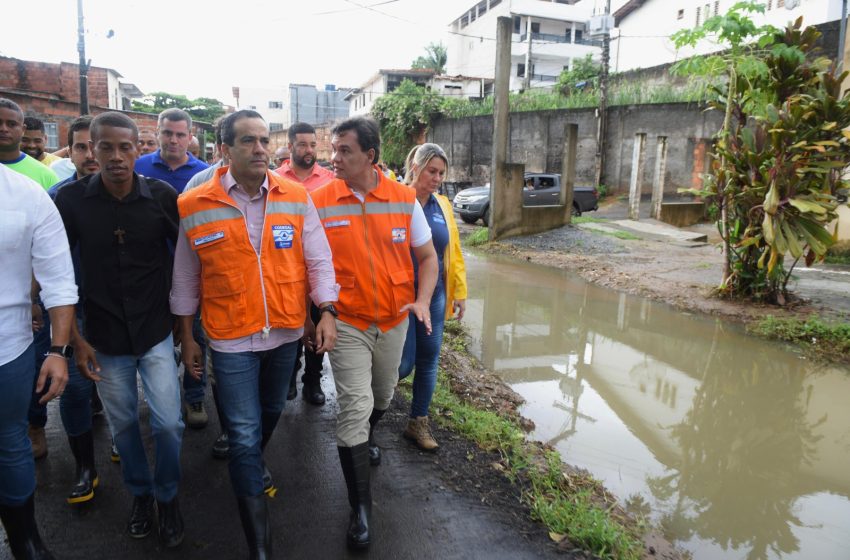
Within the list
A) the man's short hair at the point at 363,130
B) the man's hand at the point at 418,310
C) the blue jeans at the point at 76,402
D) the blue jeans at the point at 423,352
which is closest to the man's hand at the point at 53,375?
the blue jeans at the point at 76,402

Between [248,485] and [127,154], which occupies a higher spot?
[127,154]

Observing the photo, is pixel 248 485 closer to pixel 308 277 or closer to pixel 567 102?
pixel 308 277

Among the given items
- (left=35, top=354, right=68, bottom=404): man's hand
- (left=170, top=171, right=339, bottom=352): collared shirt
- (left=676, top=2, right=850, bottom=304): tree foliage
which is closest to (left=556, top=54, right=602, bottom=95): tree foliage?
(left=676, top=2, right=850, bottom=304): tree foliage

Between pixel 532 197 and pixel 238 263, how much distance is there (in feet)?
51.5

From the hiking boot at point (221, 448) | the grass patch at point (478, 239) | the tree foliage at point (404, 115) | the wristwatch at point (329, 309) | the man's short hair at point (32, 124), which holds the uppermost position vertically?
the tree foliage at point (404, 115)

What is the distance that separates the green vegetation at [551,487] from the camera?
2756mm

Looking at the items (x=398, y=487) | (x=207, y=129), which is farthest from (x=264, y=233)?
(x=207, y=129)

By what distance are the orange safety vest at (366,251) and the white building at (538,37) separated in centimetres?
3812

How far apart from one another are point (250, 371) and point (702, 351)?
516cm

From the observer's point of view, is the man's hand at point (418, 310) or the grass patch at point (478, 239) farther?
the grass patch at point (478, 239)

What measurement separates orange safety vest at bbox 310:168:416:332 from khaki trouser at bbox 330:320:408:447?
6cm

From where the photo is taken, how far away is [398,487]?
10.4 ft

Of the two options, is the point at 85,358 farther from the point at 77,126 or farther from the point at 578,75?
the point at 578,75

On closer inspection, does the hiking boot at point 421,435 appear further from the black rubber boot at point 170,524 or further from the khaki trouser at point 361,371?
the black rubber boot at point 170,524
